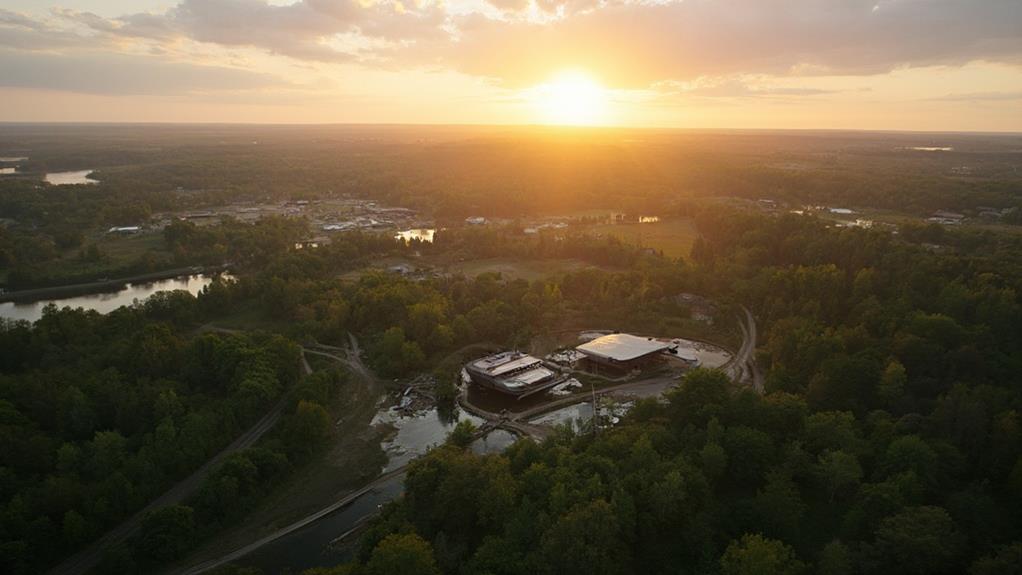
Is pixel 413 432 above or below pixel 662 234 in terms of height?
below

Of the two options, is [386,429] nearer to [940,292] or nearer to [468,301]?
[468,301]

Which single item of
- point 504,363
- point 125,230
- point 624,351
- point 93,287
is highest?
point 125,230

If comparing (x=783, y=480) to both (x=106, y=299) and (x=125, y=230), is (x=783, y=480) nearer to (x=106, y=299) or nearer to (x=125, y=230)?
(x=106, y=299)

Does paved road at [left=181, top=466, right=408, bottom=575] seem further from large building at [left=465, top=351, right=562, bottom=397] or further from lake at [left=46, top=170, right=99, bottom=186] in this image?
lake at [left=46, top=170, right=99, bottom=186]

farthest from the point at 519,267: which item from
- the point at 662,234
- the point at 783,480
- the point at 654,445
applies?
the point at 783,480

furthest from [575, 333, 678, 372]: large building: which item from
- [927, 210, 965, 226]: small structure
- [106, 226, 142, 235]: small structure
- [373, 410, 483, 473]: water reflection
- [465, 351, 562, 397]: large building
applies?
[106, 226, 142, 235]: small structure

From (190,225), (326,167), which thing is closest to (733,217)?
(190,225)

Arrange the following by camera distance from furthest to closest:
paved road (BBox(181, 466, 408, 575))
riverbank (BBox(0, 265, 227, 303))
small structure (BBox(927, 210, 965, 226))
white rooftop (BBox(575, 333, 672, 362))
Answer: small structure (BBox(927, 210, 965, 226))
riverbank (BBox(0, 265, 227, 303))
white rooftop (BBox(575, 333, 672, 362))
paved road (BBox(181, 466, 408, 575))

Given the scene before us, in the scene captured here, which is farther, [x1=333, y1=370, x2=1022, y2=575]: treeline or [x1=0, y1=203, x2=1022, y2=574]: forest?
[x1=0, y1=203, x2=1022, y2=574]: forest
